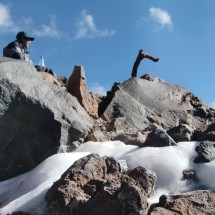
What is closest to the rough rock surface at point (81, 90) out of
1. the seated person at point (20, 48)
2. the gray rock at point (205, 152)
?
the seated person at point (20, 48)

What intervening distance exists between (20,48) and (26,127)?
278cm

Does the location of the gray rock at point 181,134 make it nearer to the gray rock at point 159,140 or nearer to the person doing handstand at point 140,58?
the gray rock at point 159,140

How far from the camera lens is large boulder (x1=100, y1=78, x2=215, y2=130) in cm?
1087

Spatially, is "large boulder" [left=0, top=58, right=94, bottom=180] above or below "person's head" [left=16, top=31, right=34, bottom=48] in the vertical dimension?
below

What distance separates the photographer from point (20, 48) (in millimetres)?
10453

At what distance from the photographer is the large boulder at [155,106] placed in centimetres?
1087

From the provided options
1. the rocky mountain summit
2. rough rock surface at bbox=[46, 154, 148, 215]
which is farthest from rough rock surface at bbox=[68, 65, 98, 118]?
rough rock surface at bbox=[46, 154, 148, 215]

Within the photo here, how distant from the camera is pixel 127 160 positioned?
23.9 ft

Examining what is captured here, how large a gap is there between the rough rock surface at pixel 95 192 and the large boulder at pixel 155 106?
4.11 metres

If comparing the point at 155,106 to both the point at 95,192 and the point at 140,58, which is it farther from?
the point at 95,192

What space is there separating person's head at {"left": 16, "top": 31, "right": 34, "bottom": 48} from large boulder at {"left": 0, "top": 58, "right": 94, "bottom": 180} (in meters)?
2.39

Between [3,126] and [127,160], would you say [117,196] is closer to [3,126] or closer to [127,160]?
[127,160]

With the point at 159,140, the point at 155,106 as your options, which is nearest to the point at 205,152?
the point at 159,140

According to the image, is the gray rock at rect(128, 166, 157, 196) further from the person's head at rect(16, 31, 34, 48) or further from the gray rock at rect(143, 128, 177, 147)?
the person's head at rect(16, 31, 34, 48)
